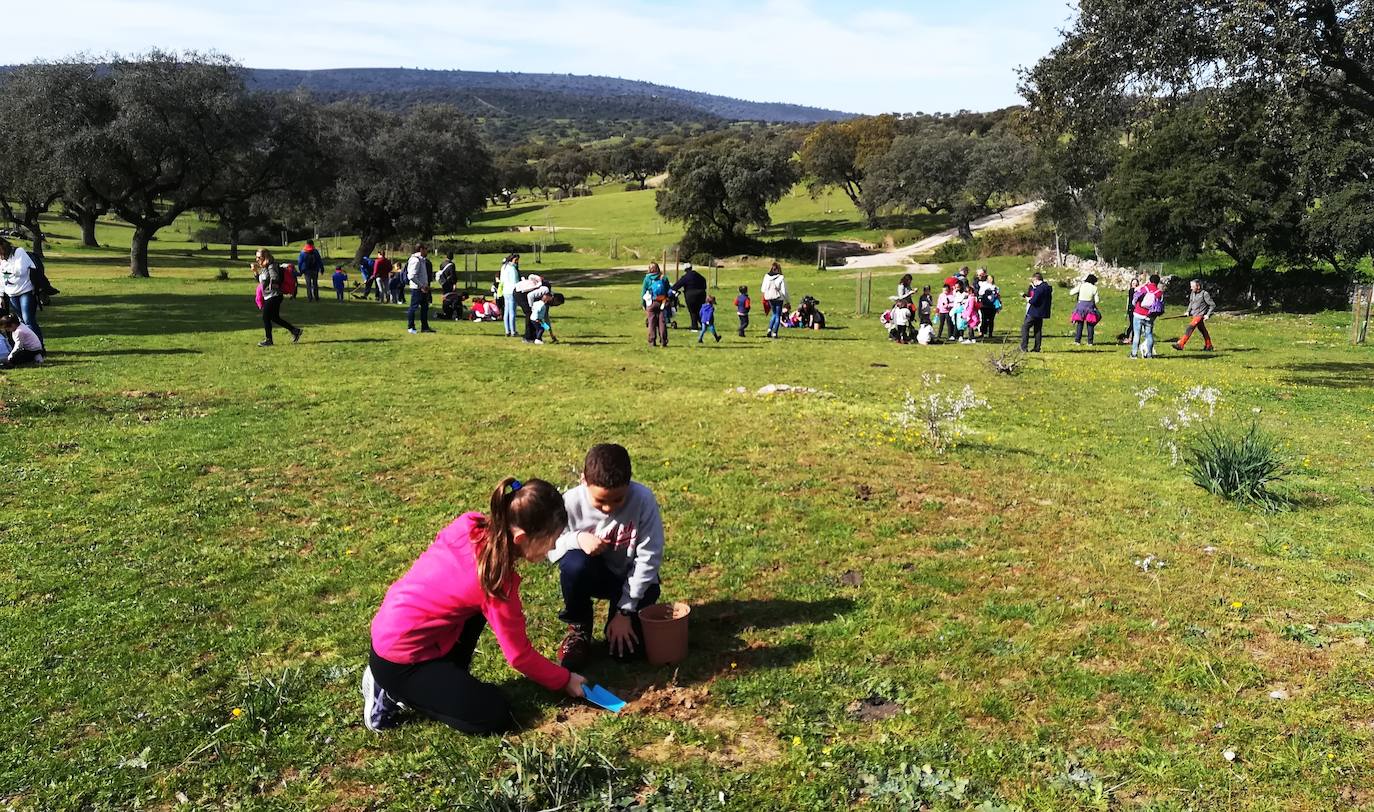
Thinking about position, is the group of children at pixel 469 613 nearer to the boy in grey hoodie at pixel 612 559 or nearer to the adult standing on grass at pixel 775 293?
the boy in grey hoodie at pixel 612 559

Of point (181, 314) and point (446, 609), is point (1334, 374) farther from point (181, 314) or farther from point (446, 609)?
point (181, 314)

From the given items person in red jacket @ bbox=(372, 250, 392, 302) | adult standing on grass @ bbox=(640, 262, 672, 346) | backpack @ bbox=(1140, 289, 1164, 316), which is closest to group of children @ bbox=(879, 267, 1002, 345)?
backpack @ bbox=(1140, 289, 1164, 316)

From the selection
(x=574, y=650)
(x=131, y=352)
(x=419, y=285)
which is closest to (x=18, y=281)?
(x=131, y=352)

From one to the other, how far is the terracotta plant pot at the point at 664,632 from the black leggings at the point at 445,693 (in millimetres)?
994

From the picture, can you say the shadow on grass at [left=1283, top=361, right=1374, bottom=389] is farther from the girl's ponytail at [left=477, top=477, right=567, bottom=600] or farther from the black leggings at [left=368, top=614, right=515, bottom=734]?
the black leggings at [left=368, top=614, right=515, bottom=734]

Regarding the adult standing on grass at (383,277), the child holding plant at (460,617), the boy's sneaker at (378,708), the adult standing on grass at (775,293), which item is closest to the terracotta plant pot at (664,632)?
the child holding plant at (460,617)

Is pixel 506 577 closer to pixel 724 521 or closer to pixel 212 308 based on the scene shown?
pixel 724 521

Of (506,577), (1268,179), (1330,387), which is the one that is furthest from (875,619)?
(1268,179)

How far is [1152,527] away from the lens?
778 cm

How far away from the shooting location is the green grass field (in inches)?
166

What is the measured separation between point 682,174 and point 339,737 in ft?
207

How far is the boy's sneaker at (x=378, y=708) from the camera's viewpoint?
4559 millimetres

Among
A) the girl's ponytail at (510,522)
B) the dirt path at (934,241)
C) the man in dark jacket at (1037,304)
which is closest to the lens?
the girl's ponytail at (510,522)

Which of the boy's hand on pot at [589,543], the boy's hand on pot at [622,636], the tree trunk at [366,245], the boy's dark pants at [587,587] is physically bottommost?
the boy's hand on pot at [622,636]
